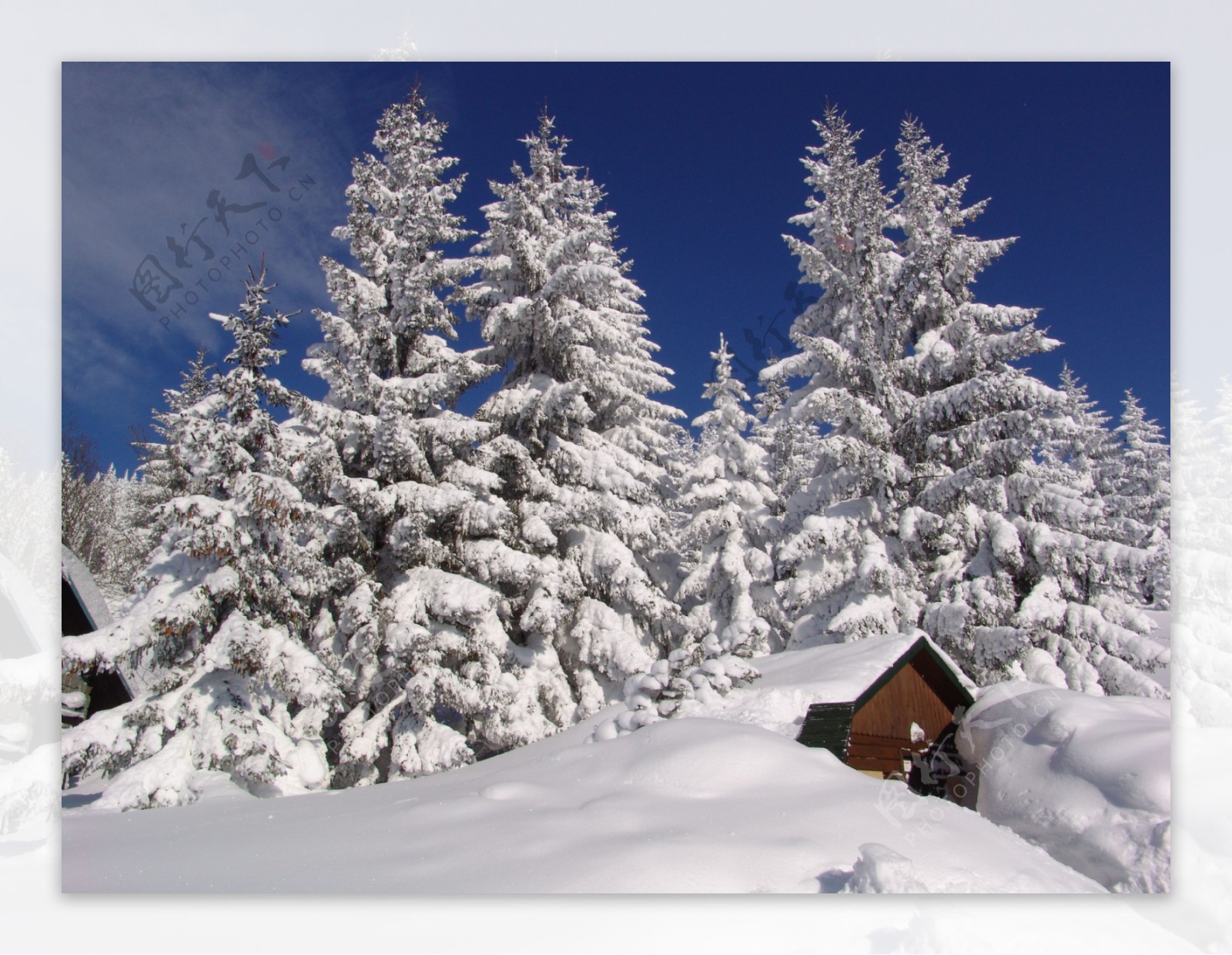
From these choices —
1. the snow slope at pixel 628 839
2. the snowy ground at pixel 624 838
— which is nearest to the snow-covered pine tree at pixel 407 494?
the snowy ground at pixel 624 838

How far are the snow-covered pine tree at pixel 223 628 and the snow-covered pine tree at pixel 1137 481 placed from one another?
14169 millimetres

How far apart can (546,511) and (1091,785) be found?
898cm

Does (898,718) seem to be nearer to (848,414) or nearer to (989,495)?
(989,495)

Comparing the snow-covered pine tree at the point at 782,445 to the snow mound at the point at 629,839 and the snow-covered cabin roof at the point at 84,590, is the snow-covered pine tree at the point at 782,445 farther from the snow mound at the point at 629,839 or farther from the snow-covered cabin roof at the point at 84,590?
the snow-covered cabin roof at the point at 84,590

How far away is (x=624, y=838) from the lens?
5301mm

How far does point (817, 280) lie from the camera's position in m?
15.1

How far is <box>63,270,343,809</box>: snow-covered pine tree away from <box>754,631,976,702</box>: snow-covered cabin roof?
20.3 feet

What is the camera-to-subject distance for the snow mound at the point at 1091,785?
19.9 ft

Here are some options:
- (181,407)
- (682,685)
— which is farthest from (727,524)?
(181,407)

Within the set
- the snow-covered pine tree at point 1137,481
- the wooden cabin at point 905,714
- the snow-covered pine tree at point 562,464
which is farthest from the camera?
the snow-covered pine tree at point 1137,481
